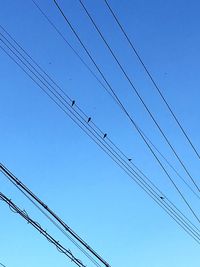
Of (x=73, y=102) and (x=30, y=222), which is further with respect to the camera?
(x=73, y=102)

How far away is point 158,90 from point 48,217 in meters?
4.07

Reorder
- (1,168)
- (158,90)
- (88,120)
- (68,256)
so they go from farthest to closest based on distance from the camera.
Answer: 1. (88,120)
2. (158,90)
3. (68,256)
4. (1,168)

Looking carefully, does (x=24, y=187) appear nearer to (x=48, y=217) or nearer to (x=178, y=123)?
(x=48, y=217)

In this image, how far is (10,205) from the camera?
25.8 ft

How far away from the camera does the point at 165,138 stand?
10.2 metres

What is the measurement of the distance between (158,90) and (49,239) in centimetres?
441

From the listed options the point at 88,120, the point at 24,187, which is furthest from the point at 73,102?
the point at 24,187

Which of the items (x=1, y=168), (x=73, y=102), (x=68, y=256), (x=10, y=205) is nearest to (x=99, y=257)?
(x=68, y=256)

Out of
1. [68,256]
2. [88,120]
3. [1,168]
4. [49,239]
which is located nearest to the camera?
[1,168]

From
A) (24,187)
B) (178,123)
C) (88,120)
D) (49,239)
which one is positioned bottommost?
(49,239)

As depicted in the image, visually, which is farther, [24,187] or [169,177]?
[169,177]

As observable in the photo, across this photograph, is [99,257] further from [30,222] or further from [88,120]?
[88,120]

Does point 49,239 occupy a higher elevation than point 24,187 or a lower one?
lower

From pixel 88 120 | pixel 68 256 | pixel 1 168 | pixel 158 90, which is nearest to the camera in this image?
pixel 1 168
